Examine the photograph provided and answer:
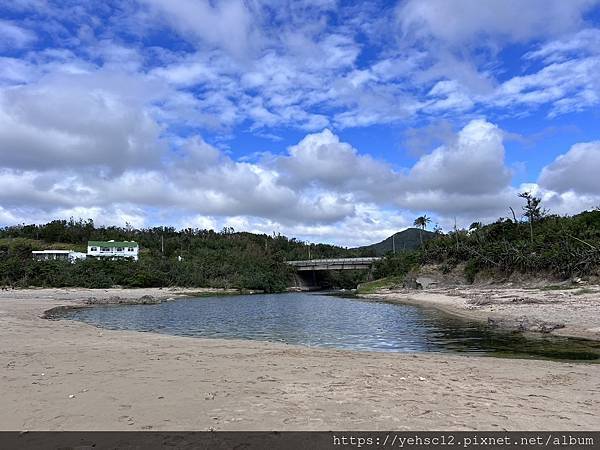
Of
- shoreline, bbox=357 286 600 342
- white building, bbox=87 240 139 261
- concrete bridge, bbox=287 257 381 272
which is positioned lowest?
shoreline, bbox=357 286 600 342

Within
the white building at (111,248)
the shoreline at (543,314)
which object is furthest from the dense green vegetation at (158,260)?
the shoreline at (543,314)

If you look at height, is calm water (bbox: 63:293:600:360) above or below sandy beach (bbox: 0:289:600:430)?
below

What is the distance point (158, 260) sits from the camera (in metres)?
113

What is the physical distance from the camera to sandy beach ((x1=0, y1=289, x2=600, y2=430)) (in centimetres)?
750

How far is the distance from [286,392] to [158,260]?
109469 millimetres

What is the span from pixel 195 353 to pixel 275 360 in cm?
350

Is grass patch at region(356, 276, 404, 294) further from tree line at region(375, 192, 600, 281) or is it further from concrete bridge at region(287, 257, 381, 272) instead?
concrete bridge at region(287, 257, 381, 272)

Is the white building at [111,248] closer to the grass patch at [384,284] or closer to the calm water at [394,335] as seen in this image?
the grass patch at [384,284]

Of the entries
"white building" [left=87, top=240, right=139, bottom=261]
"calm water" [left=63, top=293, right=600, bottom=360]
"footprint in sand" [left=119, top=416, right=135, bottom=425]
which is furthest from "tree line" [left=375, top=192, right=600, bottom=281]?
"white building" [left=87, top=240, right=139, bottom=261]

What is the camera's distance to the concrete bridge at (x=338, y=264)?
124500 millimetres

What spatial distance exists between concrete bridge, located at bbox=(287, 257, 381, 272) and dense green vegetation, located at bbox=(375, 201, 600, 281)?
579 inches

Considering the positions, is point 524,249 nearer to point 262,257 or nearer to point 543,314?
point 543,314

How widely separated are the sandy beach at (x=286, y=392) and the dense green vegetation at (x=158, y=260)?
271ft

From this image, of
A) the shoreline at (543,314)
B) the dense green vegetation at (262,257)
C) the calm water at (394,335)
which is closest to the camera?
the calm water at (394,335)
